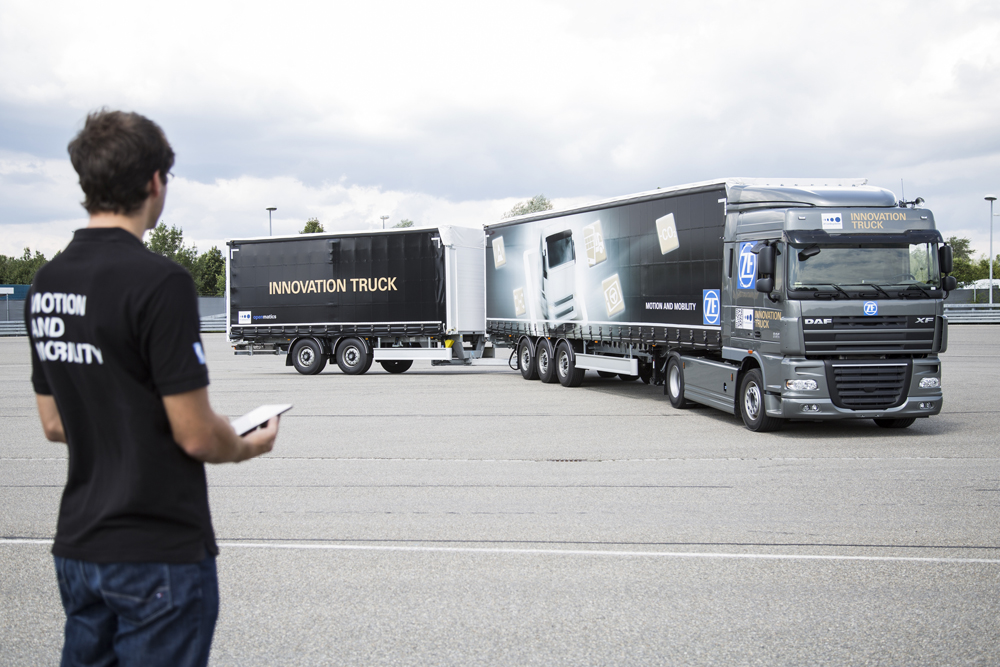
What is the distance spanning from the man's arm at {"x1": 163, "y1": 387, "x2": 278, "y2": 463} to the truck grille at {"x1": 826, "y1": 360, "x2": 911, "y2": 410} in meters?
10.1

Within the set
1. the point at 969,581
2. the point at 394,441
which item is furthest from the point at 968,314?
the point at 969,581

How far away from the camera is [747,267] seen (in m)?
12.2

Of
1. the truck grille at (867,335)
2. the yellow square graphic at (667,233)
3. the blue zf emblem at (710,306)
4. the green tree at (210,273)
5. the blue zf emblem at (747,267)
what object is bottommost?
the truck grille at (867,335)

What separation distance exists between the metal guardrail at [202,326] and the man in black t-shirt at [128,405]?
49.0 metres

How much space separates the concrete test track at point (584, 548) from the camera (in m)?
4.16

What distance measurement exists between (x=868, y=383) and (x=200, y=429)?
10.6 m

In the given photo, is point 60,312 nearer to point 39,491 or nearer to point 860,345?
point 39,491

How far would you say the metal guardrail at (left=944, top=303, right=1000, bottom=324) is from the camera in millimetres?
46125

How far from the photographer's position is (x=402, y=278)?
22.6 meters

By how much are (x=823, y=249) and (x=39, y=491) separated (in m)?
9.20

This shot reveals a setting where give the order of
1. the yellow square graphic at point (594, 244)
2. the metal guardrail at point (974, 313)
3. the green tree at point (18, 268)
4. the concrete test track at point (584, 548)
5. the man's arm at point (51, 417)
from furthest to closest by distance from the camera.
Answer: the green tree at point (18, 268)
the metal guardrail at point (974, 313)
the yellow square graphic at point (594, 244)
the concrete test track at point (584, 548)
the man's arm at point (51, 417)

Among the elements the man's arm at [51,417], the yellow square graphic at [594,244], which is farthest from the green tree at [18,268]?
the man's arm at [51,417]

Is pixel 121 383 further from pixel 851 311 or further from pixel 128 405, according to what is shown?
pixel 851 311

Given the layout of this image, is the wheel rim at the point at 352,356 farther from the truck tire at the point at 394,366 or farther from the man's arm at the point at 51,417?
the man's arm at the point at 51,417
